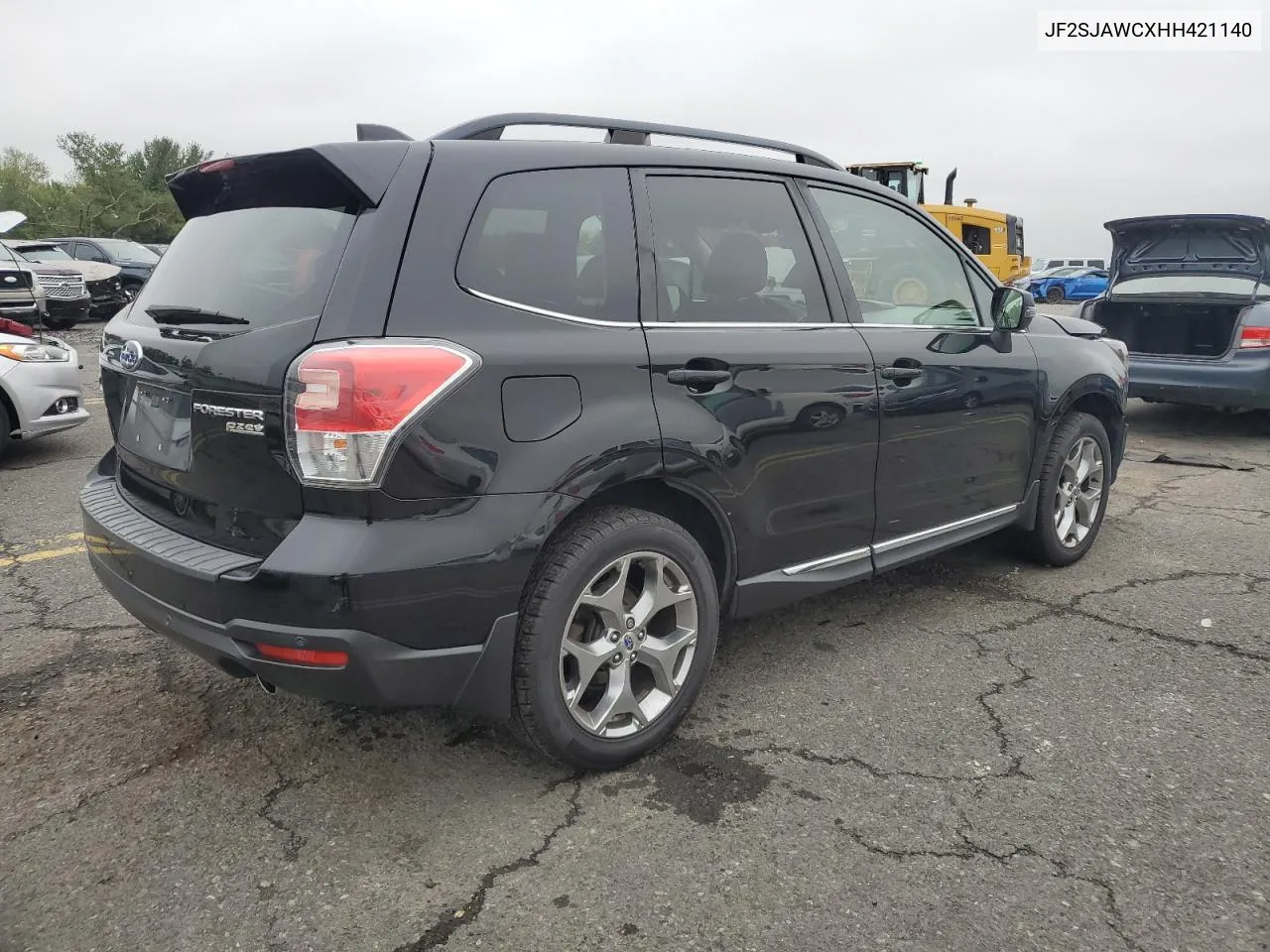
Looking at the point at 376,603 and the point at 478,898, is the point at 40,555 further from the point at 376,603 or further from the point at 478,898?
the point at 478,898

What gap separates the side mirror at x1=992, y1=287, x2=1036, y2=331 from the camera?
155 inches

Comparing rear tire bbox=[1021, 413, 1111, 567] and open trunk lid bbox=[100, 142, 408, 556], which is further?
rear tire bbox=[1021, 413, 1111, 567]

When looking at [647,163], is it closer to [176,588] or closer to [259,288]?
[259,288]

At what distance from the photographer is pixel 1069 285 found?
33.1 meters

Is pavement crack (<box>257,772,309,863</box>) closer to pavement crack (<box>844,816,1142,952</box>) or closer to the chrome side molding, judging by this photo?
pavement crack (<box>844,816,1142,952</box>)

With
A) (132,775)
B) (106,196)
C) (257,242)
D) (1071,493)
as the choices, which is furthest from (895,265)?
(106,196)

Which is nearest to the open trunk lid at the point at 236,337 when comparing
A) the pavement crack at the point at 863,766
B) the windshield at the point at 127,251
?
the pavement crack at the point at 863,766

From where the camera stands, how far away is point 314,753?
2.86 metres

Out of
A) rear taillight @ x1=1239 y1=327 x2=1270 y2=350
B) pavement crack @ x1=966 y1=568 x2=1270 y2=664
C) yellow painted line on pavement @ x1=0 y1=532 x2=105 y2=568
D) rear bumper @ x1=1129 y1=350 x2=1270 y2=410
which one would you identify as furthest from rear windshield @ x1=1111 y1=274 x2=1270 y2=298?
yellow painted line on pavement @ x1=0 y1=532 x2=105 y2=568

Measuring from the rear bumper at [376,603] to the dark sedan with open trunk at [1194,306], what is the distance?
696 centimetres

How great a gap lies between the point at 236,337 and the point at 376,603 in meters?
0.79

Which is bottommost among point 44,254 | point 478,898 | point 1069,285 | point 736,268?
point 478,898

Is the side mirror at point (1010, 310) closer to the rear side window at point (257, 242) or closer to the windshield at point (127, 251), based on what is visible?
the rear side window at point (257, 242)

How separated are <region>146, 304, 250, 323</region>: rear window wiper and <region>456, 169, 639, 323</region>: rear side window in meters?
0.65
